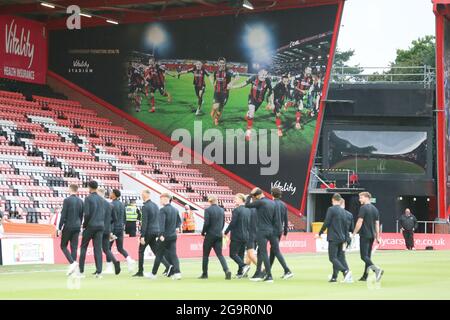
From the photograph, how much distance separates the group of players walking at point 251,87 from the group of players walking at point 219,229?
26.5m

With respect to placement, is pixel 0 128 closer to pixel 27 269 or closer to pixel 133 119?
pixel 133 119

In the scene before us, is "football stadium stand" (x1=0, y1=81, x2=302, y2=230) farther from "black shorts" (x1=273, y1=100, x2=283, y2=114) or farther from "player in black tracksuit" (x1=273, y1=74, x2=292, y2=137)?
"black shorts" (x1=273, y1=100, x2=283, y2=114)

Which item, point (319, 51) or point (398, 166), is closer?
point (319, 51)

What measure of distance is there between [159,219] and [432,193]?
106 feet

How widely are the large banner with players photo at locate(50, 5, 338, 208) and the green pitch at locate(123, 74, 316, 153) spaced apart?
49mm

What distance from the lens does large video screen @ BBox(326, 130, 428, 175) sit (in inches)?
2152

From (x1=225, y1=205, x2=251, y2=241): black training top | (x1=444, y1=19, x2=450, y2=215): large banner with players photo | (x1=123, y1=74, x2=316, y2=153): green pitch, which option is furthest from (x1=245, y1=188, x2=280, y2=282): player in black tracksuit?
(x1=444, y1=19, x2=450, y2=215): large banner with players photo

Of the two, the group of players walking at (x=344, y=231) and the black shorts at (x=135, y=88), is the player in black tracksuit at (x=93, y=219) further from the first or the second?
the black shorts at (x=135, y=88)

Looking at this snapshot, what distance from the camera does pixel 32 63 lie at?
172ft

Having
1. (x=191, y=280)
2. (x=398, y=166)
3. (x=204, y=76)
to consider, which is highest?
(x=204, y=76)

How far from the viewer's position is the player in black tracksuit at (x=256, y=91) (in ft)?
169

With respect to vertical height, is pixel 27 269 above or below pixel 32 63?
below

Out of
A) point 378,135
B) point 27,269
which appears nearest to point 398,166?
point 378,135

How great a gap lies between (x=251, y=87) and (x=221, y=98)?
1.64 metres
